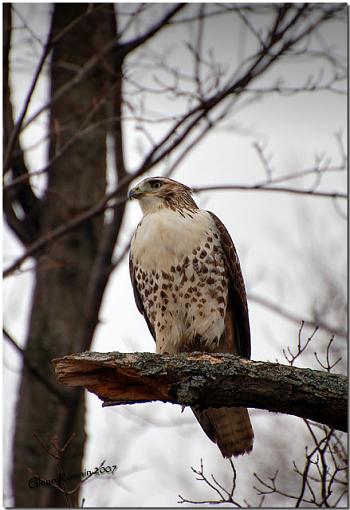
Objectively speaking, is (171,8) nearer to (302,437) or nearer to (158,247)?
(158,247)

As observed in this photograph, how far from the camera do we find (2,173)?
17.7 ft

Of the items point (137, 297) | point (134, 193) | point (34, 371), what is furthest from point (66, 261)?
point (134, 193)

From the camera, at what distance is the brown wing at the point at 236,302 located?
17.2 feet

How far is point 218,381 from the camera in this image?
3.75 meters

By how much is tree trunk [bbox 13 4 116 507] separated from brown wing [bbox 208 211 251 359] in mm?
1837

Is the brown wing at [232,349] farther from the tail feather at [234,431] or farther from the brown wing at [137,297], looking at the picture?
the brown wing at [137,297]

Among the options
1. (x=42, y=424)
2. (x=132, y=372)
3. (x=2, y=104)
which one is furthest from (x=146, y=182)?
(x=42, y=424)

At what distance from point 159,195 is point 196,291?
84 cm

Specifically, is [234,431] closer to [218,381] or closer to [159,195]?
[218,381]

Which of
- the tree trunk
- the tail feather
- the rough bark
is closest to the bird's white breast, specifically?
the tail feather

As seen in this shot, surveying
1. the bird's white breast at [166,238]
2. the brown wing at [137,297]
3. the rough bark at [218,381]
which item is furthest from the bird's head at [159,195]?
the rough bark at [218,381]

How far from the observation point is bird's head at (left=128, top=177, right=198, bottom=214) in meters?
5.46

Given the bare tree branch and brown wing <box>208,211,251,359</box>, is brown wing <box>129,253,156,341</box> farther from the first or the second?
the bare tree branch

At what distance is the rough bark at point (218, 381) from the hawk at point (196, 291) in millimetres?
1221
